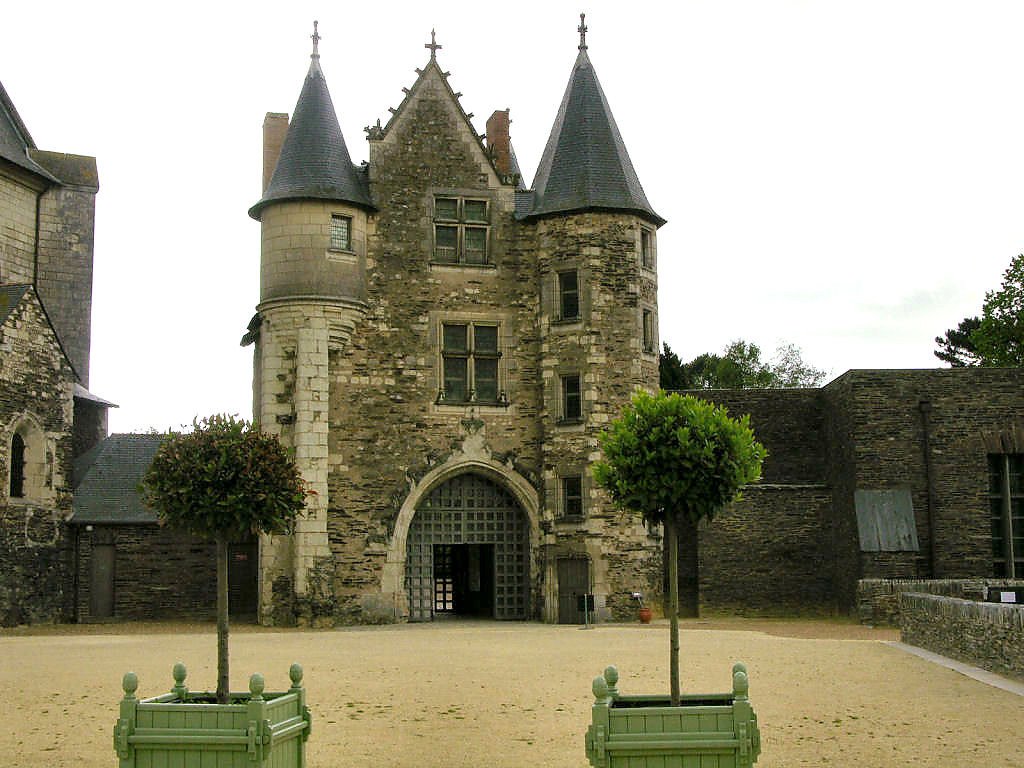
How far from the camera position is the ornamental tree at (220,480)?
12383 millimetres

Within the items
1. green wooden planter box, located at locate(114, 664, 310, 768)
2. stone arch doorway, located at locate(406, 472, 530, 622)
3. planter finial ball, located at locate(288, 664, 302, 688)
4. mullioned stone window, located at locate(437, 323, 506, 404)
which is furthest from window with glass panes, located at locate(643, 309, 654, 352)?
green wooden planter box, located at locate(114, 664, 310, 768)

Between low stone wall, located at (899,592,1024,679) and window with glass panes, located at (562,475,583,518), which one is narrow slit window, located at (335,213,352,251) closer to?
window with glass panes, located at (562,475,583,518)

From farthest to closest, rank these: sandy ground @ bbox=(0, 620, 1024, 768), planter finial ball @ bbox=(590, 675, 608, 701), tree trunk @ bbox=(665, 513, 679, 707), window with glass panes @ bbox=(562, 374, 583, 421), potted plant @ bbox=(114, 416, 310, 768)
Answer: window with glass panes @ bbox=(562, 374, 583, 421) < sandy ground @ bbox=(0, 620, 1024, 768) < tree trunk @ bbox=(665, 513, 679, 707) < potted plant @ bbox=(114, 416, 310, 768) < planter finial ball @ bbox=(590, 675, 608, 701)

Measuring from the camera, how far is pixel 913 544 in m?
31.3

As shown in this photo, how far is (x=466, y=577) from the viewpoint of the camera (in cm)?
3469

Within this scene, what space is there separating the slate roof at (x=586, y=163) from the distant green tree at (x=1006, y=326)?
65.6ft

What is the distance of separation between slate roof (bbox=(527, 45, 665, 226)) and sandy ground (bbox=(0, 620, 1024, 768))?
10731mm

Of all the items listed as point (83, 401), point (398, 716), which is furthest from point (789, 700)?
point (83, 401)

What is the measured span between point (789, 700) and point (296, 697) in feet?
23.6

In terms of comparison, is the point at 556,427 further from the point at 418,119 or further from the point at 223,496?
the point at 223,496

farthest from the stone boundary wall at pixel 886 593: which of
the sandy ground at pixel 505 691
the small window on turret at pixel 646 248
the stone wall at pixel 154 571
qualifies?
the stone wall at pixel 154 571

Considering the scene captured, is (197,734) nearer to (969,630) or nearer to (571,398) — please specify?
(969,630)

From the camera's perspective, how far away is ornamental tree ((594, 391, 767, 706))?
12555 mm

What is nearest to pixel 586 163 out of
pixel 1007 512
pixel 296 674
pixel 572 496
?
pixel 572 496
